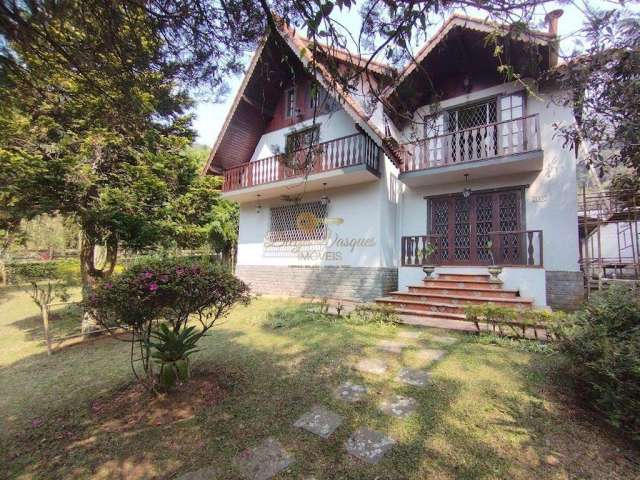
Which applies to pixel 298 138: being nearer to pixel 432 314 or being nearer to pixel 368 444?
pixel 368 444

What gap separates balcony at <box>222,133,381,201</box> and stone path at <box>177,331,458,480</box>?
198 inches

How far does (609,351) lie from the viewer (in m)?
2.37

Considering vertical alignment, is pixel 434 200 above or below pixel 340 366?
above

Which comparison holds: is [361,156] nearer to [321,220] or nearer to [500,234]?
[321,220]

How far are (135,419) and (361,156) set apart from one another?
24.5 feet

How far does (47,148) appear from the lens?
4.65 metres

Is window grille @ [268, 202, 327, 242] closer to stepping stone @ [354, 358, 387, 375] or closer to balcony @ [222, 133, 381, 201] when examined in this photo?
balcony @ [222, 133, 381, 201]

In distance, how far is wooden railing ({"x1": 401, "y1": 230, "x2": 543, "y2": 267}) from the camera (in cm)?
702

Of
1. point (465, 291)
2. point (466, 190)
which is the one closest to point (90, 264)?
point (465, 291)

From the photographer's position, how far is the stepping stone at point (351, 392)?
2963mm

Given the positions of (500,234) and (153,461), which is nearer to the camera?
(153,461)

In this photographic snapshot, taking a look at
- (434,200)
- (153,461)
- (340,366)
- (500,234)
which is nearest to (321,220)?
(434,200)

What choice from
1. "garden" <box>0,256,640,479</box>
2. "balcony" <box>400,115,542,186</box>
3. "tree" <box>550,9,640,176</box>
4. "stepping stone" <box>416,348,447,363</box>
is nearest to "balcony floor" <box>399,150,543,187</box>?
"balcony" <box>400,115,542,186</box>

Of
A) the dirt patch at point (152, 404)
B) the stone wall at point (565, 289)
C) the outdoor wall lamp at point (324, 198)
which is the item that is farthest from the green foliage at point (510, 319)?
the outdoor wall lamp at point (324, 198)
